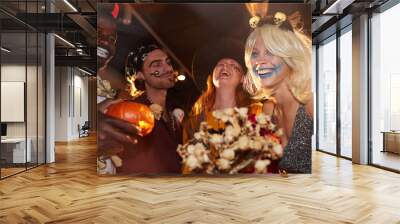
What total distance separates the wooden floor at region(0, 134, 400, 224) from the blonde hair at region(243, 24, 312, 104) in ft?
4.82

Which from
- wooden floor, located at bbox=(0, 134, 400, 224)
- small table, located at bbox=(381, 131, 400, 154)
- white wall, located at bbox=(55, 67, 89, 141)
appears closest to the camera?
wooden floor, located at bbox=(0, 134, 400, 224)

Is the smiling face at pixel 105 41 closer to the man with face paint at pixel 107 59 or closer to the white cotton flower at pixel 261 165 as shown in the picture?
the man with face paint at pixel 107 59

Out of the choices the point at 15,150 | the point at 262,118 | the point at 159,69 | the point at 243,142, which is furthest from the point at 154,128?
the point at 15,150

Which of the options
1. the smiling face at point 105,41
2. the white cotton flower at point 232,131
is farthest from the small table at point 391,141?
the smiling face at point 105,41

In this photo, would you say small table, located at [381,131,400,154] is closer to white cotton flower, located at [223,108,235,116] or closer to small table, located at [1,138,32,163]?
white cotton flower, located at [223,108,235,116]

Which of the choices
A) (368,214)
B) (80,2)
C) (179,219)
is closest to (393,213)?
(368,214)

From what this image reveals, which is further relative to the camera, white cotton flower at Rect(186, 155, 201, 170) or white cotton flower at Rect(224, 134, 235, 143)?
white cotton flower at Rect(186, 155, 201, 170)

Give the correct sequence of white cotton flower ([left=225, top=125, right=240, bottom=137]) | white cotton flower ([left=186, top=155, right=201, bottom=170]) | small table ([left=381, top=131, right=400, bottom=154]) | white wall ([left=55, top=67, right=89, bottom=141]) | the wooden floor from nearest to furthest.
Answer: the wooden floor, white cotton flower ([left=225, top=125, right=240, bottom=137]), white cotton flower ([left=186, top=155, right=201, bottom=170]), small table ([left=381, top=131, right=400, bottom=154]), white wall ([left=55, top=67, right=89, bottom=141])

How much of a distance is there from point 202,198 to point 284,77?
275 centimetres

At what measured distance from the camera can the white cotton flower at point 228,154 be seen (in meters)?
6.56

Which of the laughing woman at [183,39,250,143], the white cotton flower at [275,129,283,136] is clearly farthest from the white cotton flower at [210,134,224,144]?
the white cotton flower at [275,129,283,136]

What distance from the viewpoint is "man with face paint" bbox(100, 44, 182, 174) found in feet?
21.6

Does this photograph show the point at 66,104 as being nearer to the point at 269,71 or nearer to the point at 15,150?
the point at 15,150

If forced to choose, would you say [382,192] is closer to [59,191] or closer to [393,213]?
[393,213]
